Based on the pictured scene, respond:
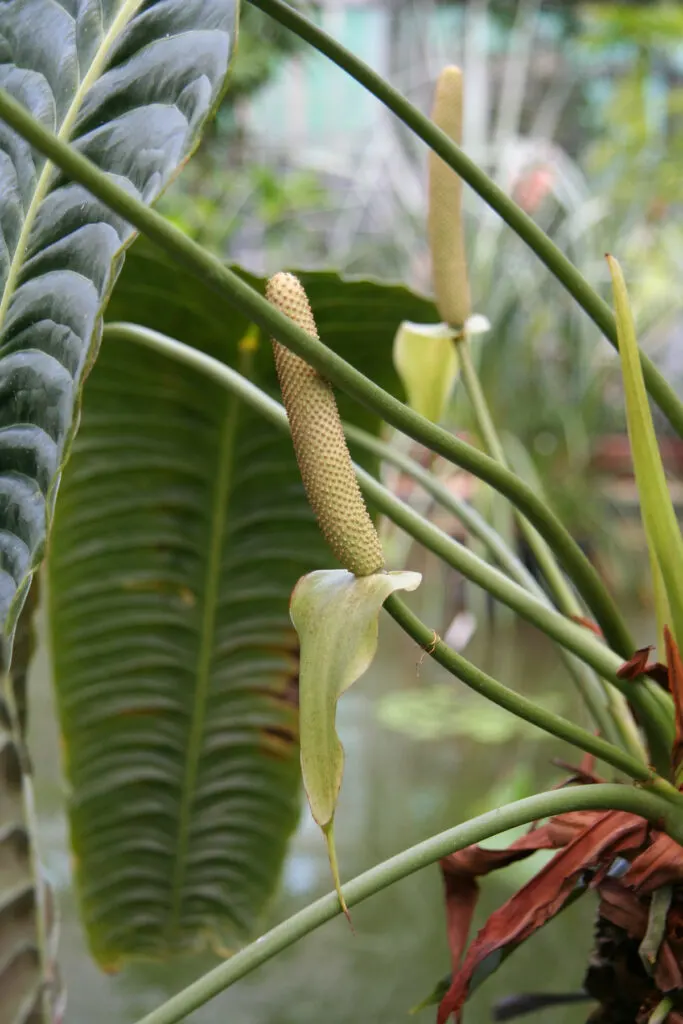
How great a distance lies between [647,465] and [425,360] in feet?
0.54

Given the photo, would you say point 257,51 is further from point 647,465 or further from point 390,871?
point 390,871

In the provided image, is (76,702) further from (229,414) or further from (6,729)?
(6,729)

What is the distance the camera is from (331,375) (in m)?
0.23

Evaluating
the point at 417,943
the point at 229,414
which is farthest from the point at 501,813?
the point at 417,943

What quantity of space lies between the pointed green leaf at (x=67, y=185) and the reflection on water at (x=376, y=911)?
455mm

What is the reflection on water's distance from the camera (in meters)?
0.68

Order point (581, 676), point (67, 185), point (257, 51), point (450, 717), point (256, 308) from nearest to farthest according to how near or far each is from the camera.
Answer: point (256, 308) < point (67, 185) < point (581, 676) < point (450, 717) < point (257, 51)

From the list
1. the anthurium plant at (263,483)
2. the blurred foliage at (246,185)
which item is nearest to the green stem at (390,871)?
the anthurium plant at (263,483)

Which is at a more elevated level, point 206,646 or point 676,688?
point 206,646

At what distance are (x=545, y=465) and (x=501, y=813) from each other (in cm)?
189

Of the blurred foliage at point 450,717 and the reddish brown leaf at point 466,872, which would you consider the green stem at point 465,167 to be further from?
the blurred foliage at point 450,717

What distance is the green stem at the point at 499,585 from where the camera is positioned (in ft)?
1.01

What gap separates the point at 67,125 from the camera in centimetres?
32

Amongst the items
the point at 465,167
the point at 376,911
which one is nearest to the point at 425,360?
the point at 465,167
